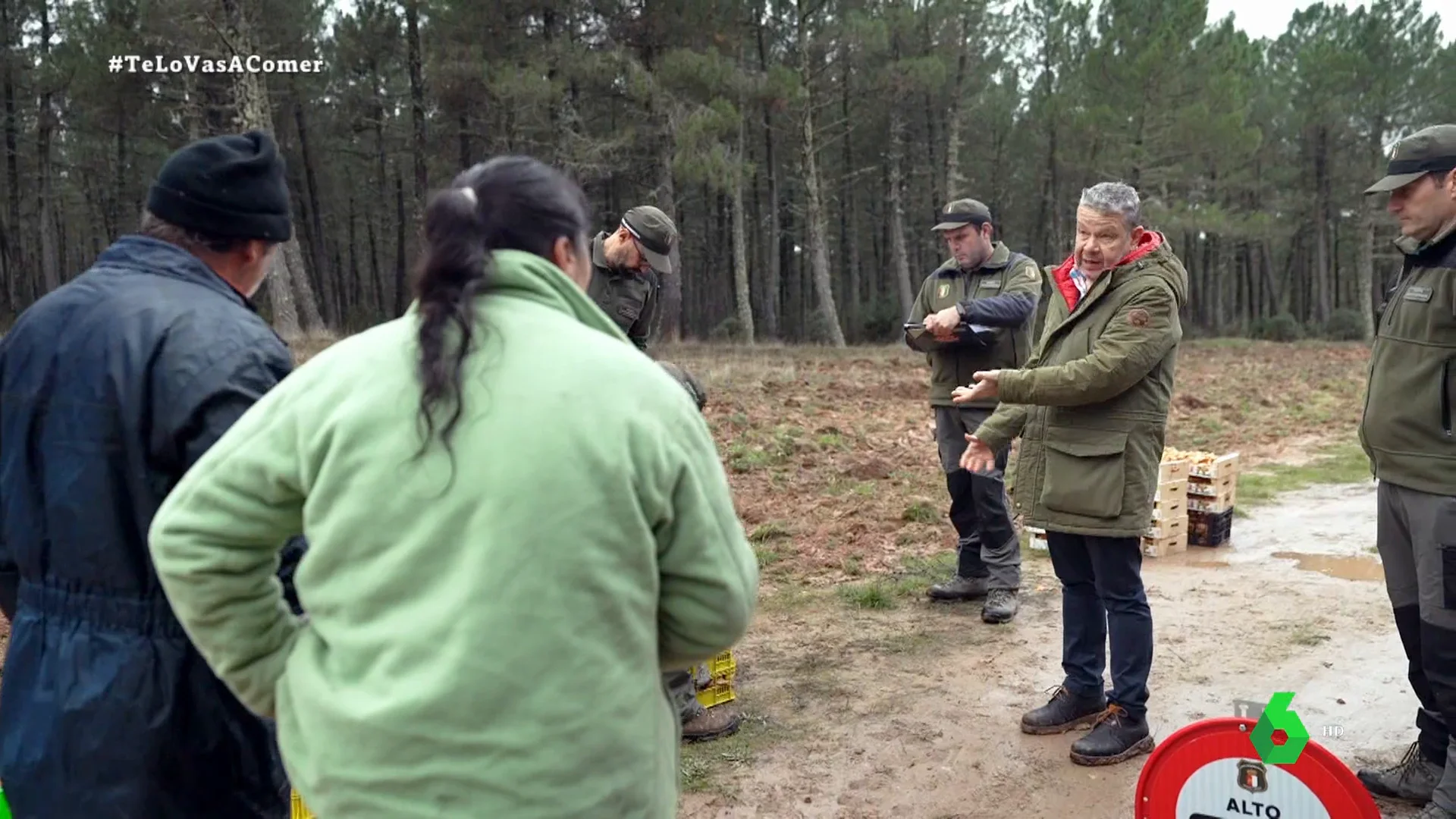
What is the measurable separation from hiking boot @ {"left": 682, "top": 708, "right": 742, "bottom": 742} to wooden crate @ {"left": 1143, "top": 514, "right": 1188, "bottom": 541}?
3.64 m

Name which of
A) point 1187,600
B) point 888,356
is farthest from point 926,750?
point 888,356

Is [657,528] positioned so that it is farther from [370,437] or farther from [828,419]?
[828,419]

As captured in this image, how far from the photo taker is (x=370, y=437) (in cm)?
150

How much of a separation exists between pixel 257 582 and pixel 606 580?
557 mm

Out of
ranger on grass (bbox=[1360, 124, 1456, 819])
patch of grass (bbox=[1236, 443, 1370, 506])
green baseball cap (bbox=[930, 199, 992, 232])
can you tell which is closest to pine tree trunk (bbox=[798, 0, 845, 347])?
patch of grass (bbox=[1236, 443, 1370, 506])

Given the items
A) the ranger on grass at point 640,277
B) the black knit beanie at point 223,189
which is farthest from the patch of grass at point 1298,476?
the black knit beanie at point 223,189

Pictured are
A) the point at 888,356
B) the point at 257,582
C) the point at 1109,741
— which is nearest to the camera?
the point at 257,582

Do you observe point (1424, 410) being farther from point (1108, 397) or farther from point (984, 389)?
point (984, 389)

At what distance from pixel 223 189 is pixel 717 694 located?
2912mm

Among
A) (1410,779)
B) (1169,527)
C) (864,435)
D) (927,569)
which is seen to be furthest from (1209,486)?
(864,435)

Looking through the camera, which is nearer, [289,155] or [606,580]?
[606,580]

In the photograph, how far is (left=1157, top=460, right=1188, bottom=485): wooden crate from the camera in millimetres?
6857

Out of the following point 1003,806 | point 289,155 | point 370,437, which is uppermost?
point 289,155

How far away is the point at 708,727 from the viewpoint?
4.28 metres
